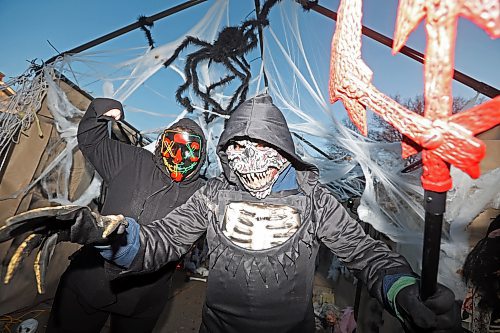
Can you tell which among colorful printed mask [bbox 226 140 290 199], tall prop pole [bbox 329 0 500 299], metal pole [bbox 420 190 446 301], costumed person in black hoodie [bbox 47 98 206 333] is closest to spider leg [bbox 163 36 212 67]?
costumed person in black hoodie [bbox 47 98 206 333]

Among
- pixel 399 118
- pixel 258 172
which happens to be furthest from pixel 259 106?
pixel 399 118

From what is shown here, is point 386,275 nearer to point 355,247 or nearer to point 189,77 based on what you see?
point 355,247

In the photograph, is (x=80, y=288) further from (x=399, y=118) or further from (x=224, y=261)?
(x=399, y=118)

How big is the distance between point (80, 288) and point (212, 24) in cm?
331

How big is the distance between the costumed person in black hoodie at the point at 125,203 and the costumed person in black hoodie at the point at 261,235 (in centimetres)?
79

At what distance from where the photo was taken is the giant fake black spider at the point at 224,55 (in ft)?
11.4

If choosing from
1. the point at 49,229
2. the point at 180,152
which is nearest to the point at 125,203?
the point at 180,152

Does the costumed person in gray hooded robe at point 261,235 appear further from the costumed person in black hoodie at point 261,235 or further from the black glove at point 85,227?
the black glove at point 85,227

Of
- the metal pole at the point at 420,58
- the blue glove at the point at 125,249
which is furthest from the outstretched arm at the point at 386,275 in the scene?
the metal pole at the point at 420,58

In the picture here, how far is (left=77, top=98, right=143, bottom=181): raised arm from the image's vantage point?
8.67 feet

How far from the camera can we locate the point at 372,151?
3.43 meters

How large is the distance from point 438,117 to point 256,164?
3.19ft

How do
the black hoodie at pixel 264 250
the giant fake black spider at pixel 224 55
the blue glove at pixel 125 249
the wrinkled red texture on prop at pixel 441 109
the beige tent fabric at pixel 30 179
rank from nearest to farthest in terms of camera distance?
the wrinkled red texture on prop at pixel 441 109 → the blue glove at pixel 125 249 → the black hoodie at pixel 264 250 → the giant fake black spider at pixel 224 55 → the beige tent fabric at pixel 30 179

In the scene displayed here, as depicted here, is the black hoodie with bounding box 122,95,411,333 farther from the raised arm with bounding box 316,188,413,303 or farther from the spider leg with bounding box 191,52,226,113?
the spider leg with bounding box 191,52,226,113
